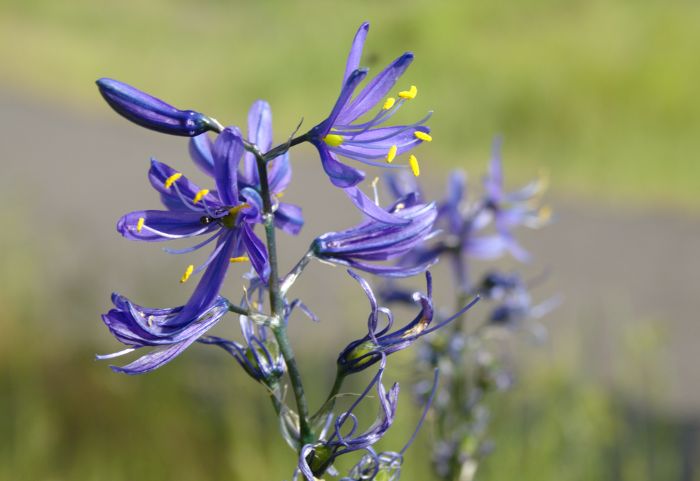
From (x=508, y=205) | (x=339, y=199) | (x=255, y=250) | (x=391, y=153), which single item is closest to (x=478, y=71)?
(x=339, y=199)

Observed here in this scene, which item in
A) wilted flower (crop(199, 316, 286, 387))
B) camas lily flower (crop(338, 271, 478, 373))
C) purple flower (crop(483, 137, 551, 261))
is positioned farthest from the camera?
purple flower (crop(483, 137, 551, 261))

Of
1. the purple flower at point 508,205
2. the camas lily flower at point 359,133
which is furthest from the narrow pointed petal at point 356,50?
the purple flower at point 508,205

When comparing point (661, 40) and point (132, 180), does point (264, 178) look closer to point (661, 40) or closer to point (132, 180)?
point (132, 180)

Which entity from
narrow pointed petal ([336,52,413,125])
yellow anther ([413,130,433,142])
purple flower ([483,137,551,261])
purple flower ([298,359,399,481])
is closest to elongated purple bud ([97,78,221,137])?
narrow pointed petal ([336,52,413,125])

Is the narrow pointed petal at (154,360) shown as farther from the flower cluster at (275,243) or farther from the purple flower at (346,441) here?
the purple flower at (346,441)

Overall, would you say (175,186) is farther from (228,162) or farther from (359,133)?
(359,133)

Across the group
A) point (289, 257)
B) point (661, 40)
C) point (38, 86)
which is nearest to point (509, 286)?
point (289, 257)

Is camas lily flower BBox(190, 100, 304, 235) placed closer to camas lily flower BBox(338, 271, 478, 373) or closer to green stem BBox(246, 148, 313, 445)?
green stem BBox(246, 148, 313, 445)
